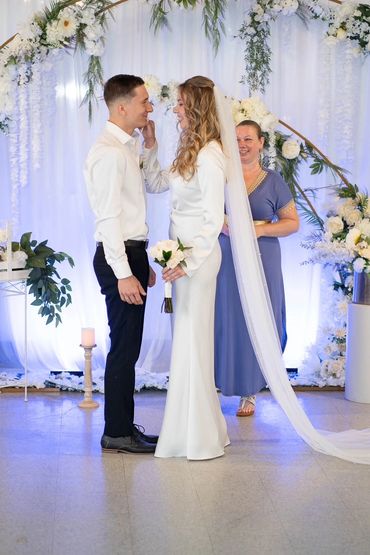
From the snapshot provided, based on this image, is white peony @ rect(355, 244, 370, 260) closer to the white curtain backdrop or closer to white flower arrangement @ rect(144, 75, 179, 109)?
the white curtain backdrop

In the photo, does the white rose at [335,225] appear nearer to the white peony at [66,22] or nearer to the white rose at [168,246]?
the white rose at [168,246]

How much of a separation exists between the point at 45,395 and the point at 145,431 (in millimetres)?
1009

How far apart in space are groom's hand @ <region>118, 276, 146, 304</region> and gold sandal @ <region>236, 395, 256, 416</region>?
1.18 m

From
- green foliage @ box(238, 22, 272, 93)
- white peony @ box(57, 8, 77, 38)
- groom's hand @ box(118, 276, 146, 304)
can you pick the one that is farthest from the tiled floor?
white peony @ box(57, 8, 77, 38)

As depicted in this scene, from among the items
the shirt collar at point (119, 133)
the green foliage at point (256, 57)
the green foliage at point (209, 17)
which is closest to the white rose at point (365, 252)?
the green foliage at point (256, 57)

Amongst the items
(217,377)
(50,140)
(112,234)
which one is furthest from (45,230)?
(112,234)

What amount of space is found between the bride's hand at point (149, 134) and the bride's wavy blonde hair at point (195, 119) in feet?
1.03

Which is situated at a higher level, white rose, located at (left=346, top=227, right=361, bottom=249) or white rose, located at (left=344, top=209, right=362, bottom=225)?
white rose, located at (left=344, top=209, right=362, bottom=225)

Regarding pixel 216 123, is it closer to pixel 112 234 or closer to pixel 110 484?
pixel 112 234

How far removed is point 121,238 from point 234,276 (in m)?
1.05

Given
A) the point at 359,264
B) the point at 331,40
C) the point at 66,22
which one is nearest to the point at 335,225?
the point at 359,264

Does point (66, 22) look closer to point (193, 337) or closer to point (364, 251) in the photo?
point (364, 251)

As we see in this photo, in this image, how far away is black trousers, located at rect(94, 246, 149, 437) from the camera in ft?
13.7

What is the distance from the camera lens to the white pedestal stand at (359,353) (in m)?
5.36
